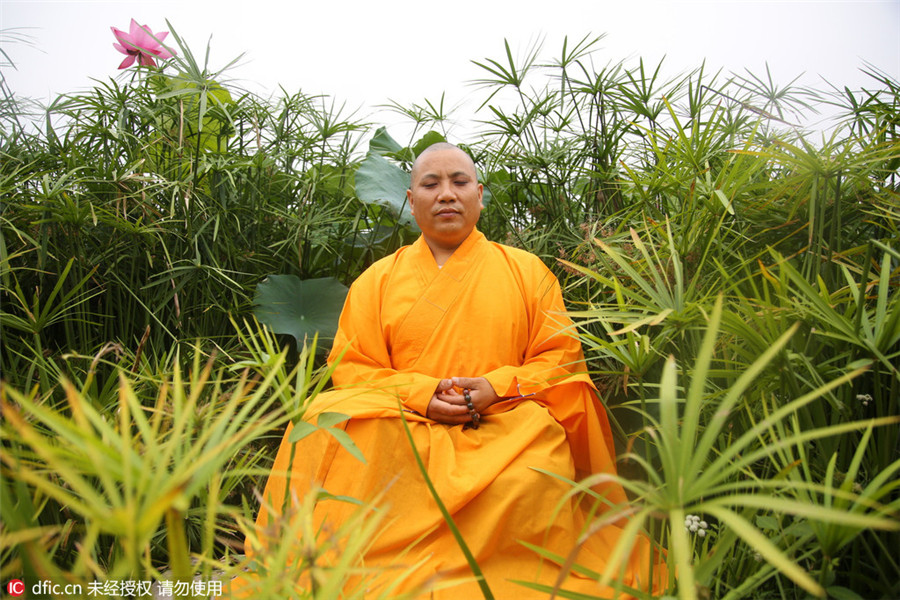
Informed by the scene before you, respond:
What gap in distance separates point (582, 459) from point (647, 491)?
3.57 ft

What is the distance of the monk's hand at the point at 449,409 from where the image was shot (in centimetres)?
150

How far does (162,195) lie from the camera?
2.08m

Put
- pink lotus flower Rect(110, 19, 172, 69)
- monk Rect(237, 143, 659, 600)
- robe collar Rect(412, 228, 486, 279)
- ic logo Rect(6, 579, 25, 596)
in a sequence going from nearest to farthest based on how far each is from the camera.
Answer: ic logo Rect(6, 579, 25, 596) < monk Rect(237, 143, 659, 600) < robe collar Rect(412, 228, 486, 279) < pink lotus flower Rect(110, 19, 172, 69)

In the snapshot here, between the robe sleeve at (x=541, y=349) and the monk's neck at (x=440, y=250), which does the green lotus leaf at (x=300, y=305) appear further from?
the robe sleeve at (x=541, y=349)

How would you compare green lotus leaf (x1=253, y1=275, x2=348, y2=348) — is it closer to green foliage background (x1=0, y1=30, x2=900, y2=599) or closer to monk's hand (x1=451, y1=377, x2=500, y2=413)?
green foliage background (x1=0, y1=30, x2=900, y2=599)

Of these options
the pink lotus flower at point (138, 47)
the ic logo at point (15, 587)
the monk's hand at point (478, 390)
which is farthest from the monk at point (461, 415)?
the pink lotus flower at point (138, 47)

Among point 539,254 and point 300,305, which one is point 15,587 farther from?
point 539,254

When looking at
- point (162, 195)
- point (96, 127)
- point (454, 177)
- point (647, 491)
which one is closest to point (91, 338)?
point (162, 195)

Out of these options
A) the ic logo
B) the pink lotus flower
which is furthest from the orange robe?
the pink lotus flower

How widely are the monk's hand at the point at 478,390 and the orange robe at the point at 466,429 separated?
1.0 inches

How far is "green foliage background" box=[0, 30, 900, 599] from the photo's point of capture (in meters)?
0.88

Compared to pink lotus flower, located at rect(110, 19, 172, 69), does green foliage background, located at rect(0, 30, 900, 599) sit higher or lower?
lower

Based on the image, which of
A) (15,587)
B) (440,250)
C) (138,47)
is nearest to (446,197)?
(440,250)

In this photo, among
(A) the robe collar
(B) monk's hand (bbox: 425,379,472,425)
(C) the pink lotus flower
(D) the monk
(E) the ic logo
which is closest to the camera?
(E) the ic logo
